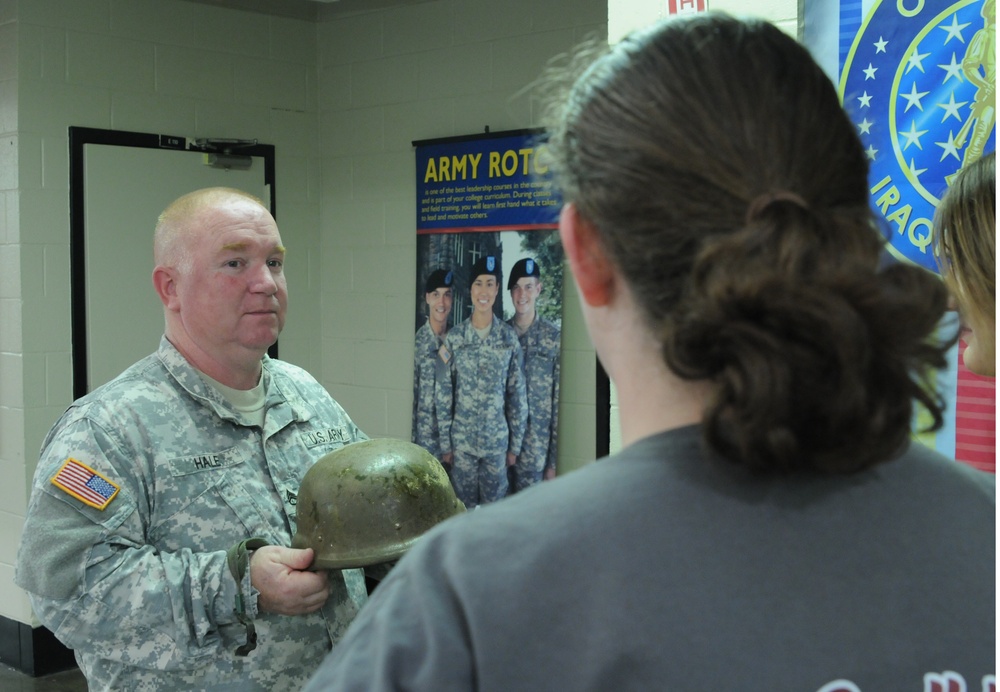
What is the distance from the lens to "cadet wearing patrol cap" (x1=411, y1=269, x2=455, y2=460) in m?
4.70

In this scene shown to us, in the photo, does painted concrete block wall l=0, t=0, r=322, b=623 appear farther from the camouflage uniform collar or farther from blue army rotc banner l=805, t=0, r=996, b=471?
blue army rotc banner l=805, t=0, r=996, b=471

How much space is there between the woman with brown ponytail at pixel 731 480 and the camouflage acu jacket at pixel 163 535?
128 cm

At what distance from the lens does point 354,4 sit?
5059mm

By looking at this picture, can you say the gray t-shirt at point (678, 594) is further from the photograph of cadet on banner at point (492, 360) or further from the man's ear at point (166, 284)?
the photograph of cadet on banner at point (492, 360)

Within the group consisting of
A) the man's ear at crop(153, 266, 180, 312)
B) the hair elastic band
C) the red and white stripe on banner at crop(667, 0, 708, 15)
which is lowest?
the man's ear at crop(153, 266, 180, 312)

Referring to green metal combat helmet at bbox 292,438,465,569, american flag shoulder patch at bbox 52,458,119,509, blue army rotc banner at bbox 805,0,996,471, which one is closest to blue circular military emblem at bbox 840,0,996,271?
blue army rotc banner at bbox 805,0,996,471

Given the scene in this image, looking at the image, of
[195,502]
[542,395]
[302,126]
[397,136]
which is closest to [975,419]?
[195,502]

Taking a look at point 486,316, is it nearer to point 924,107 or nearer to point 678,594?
point 924,107

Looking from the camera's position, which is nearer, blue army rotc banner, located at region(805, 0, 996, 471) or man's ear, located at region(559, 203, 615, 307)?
man's ear, located at region(559, 203, 615, 307)

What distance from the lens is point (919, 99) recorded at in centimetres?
196

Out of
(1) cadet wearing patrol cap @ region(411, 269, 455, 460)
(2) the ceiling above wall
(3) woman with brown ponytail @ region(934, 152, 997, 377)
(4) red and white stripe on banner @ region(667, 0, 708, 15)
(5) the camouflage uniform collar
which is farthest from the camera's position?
(2) the ceiling above wall

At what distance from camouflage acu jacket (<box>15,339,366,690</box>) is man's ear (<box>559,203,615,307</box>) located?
1323 millimetres

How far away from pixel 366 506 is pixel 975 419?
4.02 ft

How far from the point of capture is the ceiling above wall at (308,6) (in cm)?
490
